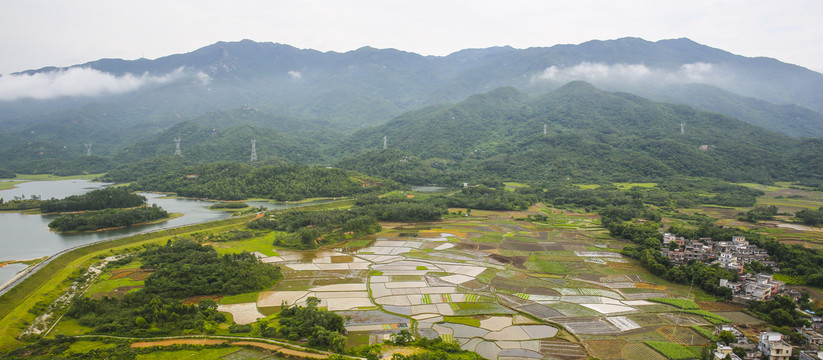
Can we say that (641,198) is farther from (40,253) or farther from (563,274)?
(40,253)

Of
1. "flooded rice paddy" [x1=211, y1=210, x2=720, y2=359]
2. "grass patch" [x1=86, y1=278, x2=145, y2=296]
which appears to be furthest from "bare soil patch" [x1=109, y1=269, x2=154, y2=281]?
"flooded rice paddy" [x1=211, y1=210, x2=720, y2=359]

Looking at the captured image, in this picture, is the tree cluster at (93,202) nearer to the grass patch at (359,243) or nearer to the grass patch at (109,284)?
the grass patch at (109,284)

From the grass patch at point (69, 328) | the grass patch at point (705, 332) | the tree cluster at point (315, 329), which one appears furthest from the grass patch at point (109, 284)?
the grass patch at point (705, 332)

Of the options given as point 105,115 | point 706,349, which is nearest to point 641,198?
point 706,349

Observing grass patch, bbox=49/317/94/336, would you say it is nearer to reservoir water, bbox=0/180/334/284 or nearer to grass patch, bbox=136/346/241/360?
grass patch, bbox=136/346/241/360

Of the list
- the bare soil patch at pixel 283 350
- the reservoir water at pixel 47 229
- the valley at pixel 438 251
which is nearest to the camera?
the bare soil patch at pixel 283 350

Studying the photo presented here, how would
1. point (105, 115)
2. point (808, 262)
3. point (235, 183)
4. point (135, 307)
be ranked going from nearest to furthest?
point (135, 307)
point (808, 262)
point (235, 183)
point (105, 115)

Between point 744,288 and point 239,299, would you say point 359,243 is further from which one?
point 744,288
